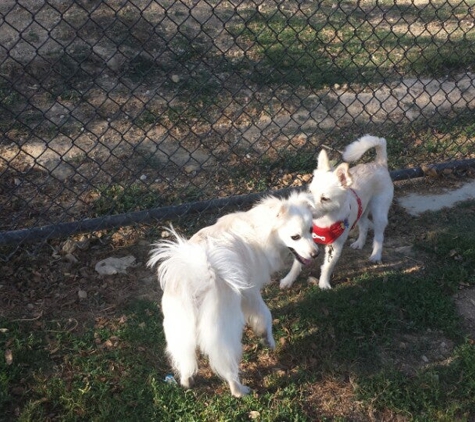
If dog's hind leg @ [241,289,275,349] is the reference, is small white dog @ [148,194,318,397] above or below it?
above

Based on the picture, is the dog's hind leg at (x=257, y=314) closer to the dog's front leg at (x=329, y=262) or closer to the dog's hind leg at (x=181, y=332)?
the dog's hind leg at (x=181, y=332)

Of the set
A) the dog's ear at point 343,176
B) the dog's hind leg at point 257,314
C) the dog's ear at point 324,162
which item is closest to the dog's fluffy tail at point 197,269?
the dog's hind leg at point 257,314

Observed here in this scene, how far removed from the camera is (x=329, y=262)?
3.49 m

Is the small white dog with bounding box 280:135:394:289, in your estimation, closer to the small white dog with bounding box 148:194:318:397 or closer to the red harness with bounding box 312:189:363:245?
the red harness with bounding box 312:189:363:245

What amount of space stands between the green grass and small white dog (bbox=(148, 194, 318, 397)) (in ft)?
0.51

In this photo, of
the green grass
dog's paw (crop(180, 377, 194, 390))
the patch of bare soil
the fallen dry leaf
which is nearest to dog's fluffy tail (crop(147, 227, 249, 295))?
dog's paw (crop(180, 377, 194, 390))

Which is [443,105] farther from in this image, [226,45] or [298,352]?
[298,352]

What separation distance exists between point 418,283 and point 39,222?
8.91 feet

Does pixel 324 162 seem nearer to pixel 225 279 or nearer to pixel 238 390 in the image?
pixel 225 279

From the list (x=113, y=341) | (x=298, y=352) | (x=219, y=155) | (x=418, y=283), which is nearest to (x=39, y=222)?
(x=113, y=341)

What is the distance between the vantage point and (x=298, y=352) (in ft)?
9.96

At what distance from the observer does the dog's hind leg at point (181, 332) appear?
243 centimetres

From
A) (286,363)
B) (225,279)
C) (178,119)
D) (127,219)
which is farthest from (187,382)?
(178,119)

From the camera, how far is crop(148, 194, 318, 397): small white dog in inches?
93.8
